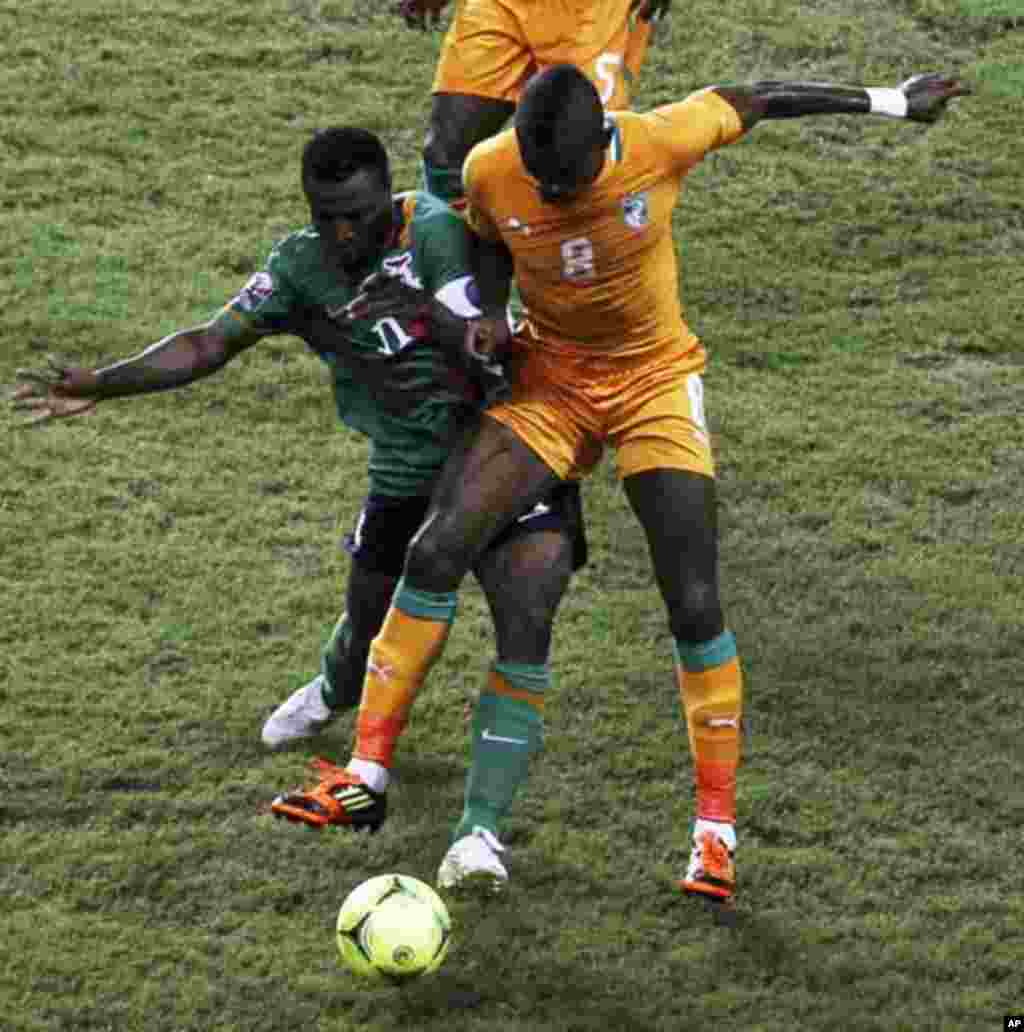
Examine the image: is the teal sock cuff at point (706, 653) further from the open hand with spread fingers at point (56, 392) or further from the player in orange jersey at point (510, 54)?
the player in orange jersey at point (510, 54)

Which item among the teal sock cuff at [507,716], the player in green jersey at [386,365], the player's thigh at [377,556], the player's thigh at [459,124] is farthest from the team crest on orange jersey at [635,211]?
the player's thigh at [459,124]

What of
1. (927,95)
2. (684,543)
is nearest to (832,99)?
(927,95)

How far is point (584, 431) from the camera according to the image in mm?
8891

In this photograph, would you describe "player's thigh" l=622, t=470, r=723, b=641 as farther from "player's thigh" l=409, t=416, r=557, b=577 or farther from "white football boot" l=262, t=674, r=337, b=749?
"white football boot" l=262, t=674, r=337, b=749

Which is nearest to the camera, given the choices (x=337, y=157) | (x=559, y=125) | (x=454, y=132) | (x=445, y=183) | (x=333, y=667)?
(x=559, y=125)

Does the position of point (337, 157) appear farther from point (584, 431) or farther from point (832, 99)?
point (832, 99)

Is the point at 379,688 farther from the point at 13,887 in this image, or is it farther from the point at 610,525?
A: the point at 610,525

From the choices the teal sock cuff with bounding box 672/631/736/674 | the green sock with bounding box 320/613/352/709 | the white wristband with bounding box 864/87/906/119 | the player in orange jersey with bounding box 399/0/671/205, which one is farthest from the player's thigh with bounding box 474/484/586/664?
the player in orange jersey with bounding box 399/0/671/205

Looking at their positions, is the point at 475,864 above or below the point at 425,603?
below

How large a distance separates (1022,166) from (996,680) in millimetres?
4918

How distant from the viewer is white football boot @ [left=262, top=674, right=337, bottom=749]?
957 centimetres

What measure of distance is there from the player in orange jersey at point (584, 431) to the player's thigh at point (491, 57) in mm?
1668

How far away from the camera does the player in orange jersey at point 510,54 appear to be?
411 inches

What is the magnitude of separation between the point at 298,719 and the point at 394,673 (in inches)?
36.6
